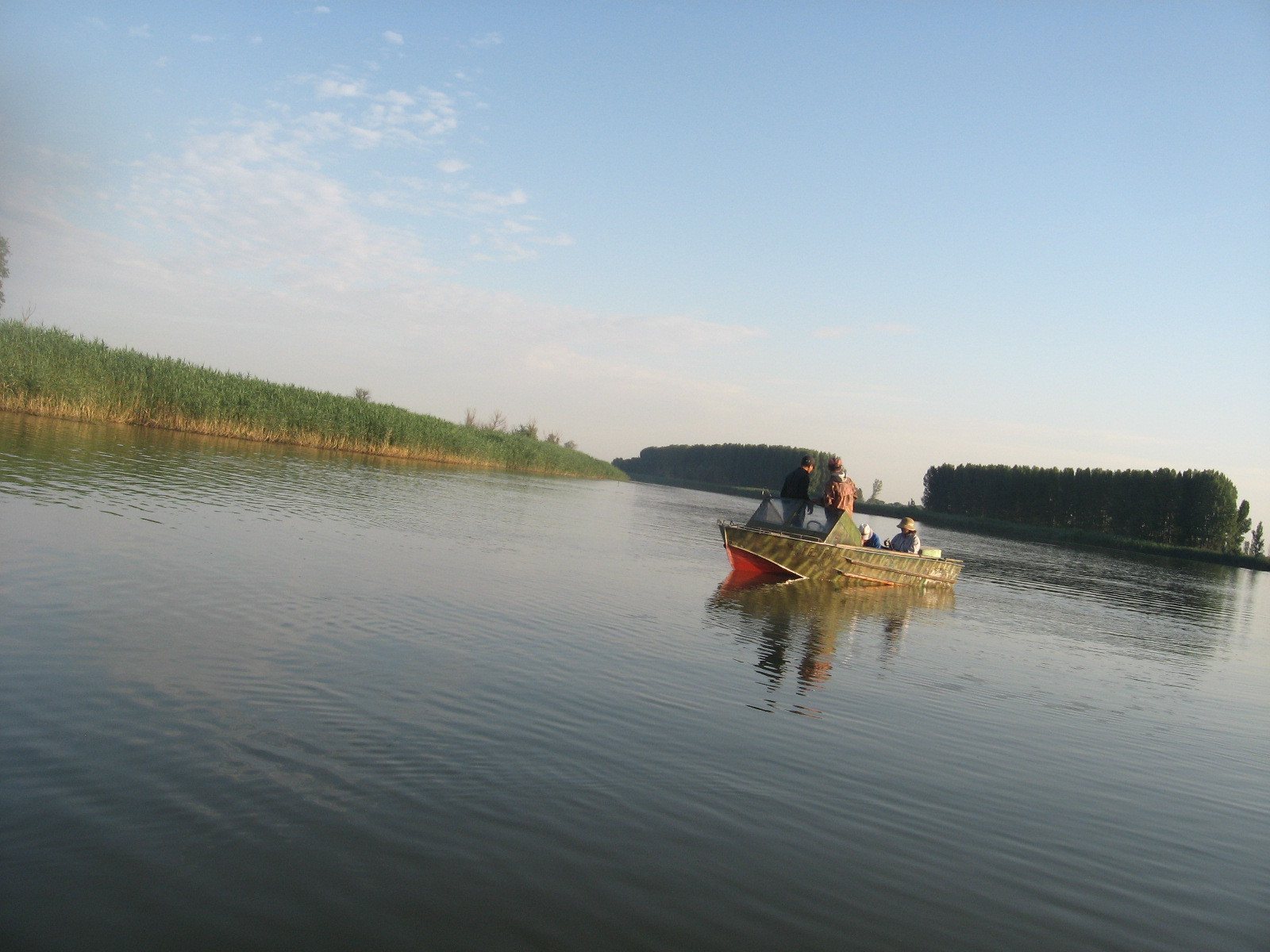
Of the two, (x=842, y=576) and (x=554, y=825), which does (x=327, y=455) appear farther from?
(x=554, y=825)

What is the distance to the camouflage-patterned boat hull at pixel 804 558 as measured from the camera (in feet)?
49.6

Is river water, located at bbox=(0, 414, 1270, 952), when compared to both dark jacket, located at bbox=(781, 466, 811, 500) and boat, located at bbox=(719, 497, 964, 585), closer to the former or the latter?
boat, located at bbox=(719, 497, 964, 585)

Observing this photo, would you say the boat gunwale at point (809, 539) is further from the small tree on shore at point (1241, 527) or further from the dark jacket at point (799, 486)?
the small tree on shore at point (1241, 527)

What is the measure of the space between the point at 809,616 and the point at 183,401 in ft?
84.3

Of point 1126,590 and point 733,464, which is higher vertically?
point 733,464

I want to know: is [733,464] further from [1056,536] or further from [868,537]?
[868,537]

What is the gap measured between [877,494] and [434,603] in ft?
278

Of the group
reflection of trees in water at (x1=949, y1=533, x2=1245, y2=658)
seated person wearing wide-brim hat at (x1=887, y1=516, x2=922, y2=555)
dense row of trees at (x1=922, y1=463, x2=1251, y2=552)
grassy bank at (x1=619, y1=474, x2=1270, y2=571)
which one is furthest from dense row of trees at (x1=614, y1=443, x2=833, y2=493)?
seated person wearing wide-brim hat at (x1=887, y1=516, x2=922, y2=555)

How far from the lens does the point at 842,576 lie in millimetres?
15781

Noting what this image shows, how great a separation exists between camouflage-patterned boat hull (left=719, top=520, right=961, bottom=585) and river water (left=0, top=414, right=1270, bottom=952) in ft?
12.2

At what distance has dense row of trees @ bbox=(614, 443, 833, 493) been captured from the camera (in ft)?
317

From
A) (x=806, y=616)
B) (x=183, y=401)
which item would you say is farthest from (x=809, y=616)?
(x=183, y=401)

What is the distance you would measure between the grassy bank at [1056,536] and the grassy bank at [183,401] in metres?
17.7

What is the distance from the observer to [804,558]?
15219 millimetres
